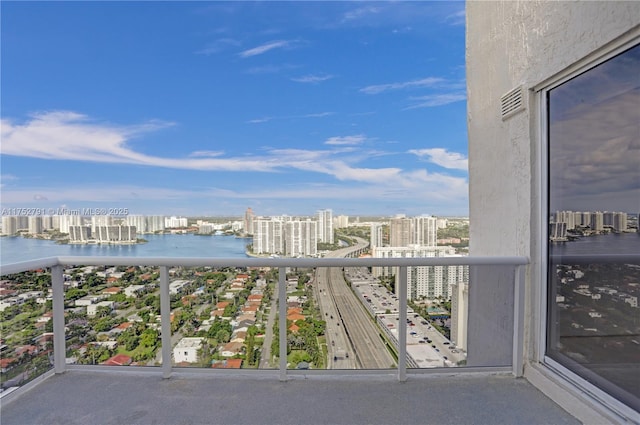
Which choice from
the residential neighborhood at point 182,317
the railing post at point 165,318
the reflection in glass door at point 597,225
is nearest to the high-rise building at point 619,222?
the reflection in glass door at point 597,225

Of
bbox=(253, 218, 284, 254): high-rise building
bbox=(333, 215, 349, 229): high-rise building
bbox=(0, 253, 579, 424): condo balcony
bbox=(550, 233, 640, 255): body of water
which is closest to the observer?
bbox=(550, 233, 640, 255): body of water

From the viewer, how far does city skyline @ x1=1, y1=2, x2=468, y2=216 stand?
6305 millimetres

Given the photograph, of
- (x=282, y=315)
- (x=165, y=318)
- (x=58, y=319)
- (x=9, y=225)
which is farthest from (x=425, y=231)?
(x=9, y=225)

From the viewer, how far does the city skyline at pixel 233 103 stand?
6305 millimetres

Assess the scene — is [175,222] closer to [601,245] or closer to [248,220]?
[248,220]

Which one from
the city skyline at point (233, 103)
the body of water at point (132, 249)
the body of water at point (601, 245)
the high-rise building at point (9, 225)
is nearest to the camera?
the body of water at point (601, 245)

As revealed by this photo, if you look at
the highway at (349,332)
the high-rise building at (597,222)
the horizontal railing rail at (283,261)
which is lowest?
the highway at (349,332)

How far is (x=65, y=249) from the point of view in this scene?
267 centimetres

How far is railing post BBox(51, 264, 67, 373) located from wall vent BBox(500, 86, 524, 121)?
3855 millimetres

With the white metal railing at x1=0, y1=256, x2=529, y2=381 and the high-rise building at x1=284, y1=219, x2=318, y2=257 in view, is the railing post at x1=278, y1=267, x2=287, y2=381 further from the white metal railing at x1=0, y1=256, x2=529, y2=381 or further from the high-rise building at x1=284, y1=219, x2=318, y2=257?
the high-rise building at x1=284, y1=219, x2=318, y2=257

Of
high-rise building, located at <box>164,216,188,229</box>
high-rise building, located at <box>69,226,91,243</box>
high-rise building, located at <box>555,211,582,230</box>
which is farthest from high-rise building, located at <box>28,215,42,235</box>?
high-rise building, located at <box>555,211,582,230</box>

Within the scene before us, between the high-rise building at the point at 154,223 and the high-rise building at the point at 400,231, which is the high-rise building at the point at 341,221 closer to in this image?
the high-rise building at the point at 400,231

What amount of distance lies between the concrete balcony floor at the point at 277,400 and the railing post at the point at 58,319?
0.14 metres

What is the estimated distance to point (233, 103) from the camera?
8.02 metres
